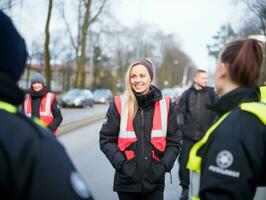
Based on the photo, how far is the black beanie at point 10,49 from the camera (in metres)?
1.65

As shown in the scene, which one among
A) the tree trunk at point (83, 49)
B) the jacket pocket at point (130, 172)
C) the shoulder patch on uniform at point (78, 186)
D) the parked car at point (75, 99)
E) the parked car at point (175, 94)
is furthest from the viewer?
the tree trunk at point (83, 49)

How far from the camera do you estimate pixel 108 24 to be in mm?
43719

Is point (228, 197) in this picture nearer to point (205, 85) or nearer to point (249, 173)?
point (249, 173)

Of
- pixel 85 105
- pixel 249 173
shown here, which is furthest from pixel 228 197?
pixel 85 105

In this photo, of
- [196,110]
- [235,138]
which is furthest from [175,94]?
[235,138]

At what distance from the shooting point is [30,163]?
1543 millimetres

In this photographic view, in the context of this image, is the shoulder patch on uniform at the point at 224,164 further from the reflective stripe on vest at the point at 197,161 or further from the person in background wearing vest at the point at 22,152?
the person in background wearing vest at the point at 22,152

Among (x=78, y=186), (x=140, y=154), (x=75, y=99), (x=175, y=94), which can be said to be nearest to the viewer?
(x=78, y=186)

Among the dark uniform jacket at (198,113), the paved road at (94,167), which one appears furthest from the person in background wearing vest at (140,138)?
the paved road at (94,167)

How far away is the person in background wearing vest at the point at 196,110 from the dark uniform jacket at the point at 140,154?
288cm

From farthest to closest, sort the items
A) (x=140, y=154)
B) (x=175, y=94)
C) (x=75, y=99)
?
(x=75, y=99) → (x=175, y=94) → (x=140, y=154)

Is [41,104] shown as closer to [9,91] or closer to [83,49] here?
[9,91]

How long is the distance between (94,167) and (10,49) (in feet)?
28.3

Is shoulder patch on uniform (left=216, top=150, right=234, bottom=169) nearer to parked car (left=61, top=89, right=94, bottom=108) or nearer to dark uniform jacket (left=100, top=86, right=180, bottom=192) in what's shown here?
dark uniform jacket (left=100, top=86, right=180, bottom=192)
